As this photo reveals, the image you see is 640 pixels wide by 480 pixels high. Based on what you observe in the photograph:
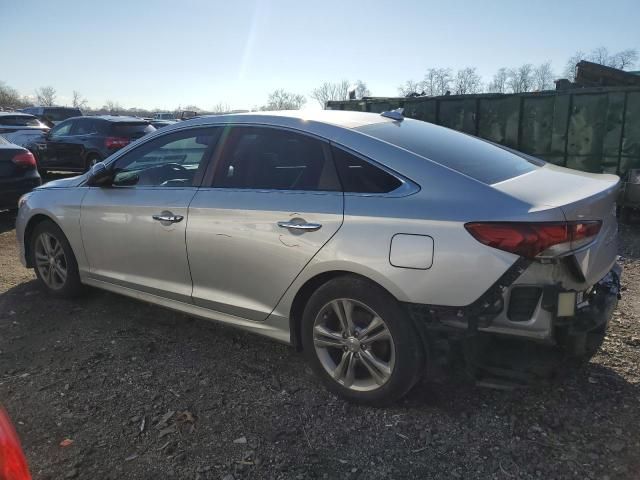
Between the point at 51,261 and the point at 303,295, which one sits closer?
the point at 303,295

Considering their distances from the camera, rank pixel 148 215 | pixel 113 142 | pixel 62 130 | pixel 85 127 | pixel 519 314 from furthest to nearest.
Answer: pixel 62 130
pixel 85 127
pixel 113 142
pixel 148 215
pixel 519 314

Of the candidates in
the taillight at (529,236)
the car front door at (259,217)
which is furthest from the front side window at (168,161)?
the taillight at (529,236)

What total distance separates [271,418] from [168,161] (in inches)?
80.4

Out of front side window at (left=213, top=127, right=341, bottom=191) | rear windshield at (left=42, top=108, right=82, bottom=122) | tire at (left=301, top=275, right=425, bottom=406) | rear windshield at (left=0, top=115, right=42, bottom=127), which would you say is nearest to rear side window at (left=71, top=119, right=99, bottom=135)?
rear windshield at (left=0, top=115, right=42, bottom=127)

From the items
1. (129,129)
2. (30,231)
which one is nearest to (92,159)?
(129,129)

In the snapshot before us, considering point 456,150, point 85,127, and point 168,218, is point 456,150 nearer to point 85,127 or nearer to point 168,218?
point 168,218

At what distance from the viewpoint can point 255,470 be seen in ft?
8.01

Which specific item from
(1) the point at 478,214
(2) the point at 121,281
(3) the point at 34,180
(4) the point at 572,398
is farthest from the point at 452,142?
(3) the point at 34,180

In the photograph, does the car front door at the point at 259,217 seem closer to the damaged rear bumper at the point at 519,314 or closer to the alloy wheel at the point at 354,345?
the alloy wheel at the point at 354,345

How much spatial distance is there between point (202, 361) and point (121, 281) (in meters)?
1.00

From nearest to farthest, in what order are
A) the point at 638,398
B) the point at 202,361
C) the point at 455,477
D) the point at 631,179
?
1. the point at 455,477
2. the point at 638,398
3. the point at 202,361
4. the point at 631,179

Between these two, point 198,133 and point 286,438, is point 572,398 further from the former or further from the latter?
point 198,133

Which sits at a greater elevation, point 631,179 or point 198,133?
point 198,133

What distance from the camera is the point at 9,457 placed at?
1459mm
